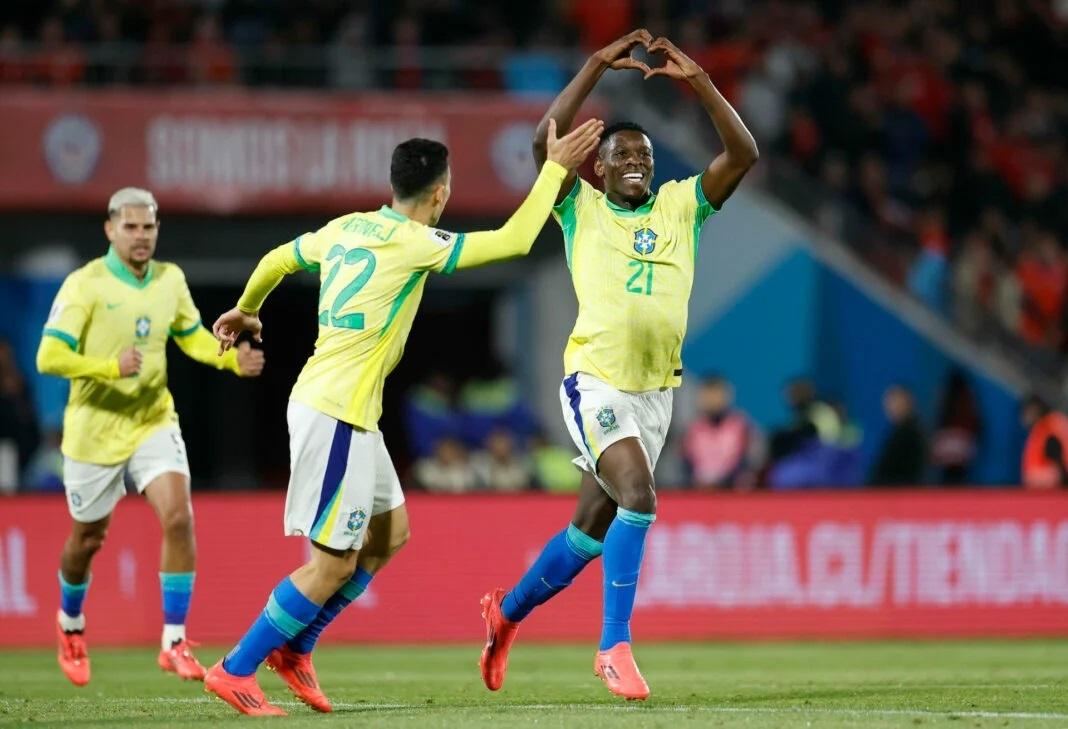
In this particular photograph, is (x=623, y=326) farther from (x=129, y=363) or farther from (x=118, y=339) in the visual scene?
(x=118, y=339)

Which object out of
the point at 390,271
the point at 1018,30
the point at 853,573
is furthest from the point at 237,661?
the point at 1018,30

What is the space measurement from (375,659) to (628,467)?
5.21 m

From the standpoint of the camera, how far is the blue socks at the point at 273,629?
7.88 m

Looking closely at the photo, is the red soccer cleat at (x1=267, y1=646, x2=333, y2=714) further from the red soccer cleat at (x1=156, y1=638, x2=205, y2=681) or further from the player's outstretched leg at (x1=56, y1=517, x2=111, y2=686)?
the player's outstretched leg at (x1=56, y1=517, x2=111, y2=686)

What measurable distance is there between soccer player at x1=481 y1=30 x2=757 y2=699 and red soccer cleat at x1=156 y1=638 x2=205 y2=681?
2055mm

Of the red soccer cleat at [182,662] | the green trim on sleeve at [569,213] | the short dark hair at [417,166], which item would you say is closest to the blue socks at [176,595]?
the red soccer cleat at [182,662]

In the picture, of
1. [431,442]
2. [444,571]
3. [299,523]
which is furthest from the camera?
[431,442]

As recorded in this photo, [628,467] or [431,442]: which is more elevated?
[628,467]

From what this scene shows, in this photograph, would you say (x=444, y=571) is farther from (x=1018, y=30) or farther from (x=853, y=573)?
(x=1018, y=30)

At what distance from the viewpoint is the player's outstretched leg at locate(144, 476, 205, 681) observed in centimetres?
1015

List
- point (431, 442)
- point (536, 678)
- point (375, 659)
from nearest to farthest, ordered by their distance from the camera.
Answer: point (536, 678), point (375, 659), point (431, 442)

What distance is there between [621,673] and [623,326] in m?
1.56

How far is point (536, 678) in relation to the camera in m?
10.9

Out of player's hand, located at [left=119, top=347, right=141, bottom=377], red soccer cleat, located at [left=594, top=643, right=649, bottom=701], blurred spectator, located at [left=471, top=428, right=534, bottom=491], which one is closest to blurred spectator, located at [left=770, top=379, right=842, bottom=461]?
blurred spectator, located at [left=471, top=428, right=534, bottom=491]
